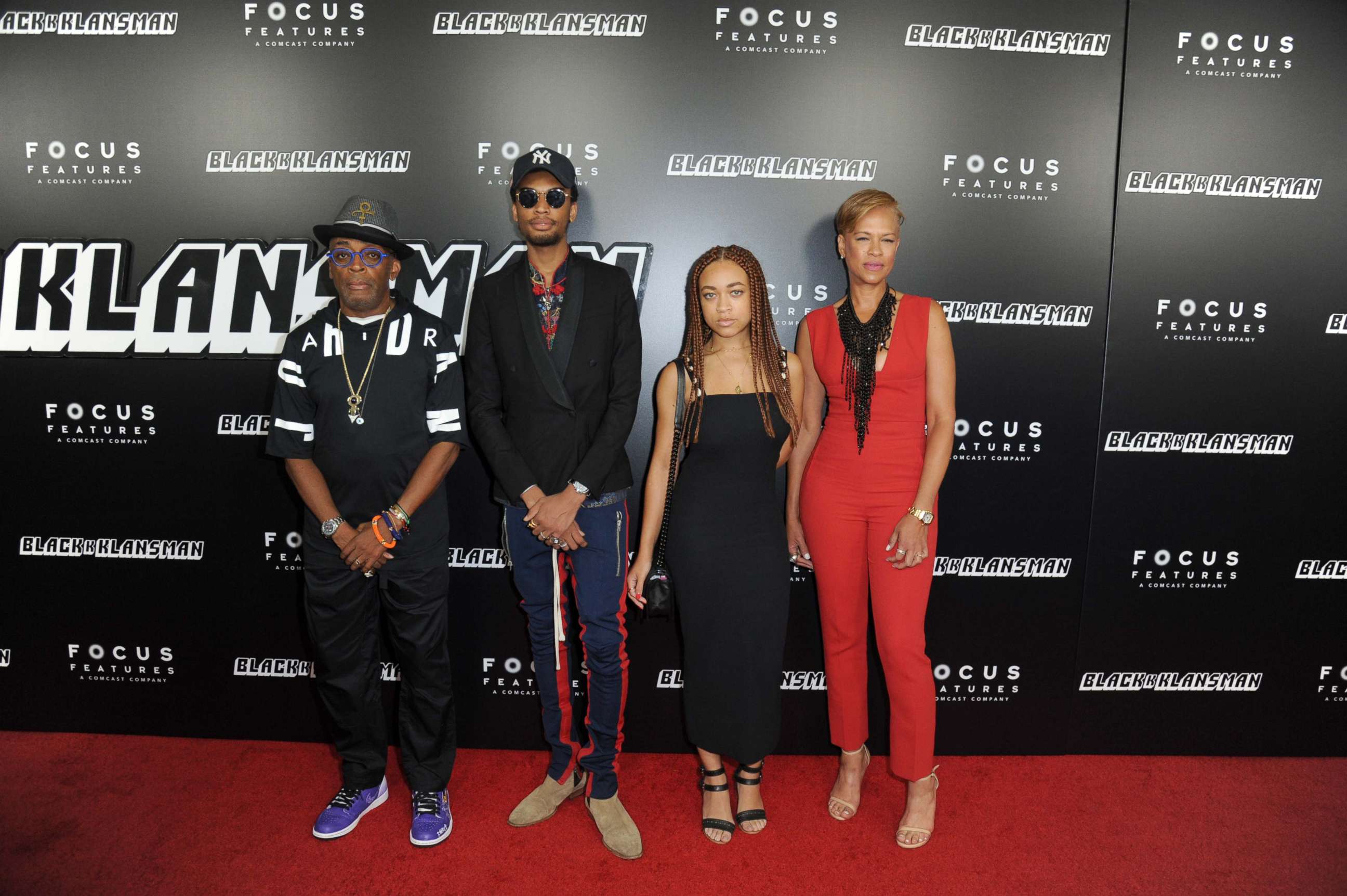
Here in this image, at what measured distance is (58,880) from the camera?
2.33m

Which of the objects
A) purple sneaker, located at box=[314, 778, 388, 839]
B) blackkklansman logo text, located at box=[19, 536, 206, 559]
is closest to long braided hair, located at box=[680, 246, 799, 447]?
purple sneaker, located at box=[314, 778, 388, 839]

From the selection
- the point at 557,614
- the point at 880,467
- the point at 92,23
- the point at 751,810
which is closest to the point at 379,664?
the point at 557,614

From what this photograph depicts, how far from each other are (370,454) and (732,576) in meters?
1.20

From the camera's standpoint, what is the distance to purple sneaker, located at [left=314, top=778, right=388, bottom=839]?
2.52 m

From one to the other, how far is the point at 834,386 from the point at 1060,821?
1.75 metres

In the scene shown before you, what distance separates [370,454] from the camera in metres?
2.35

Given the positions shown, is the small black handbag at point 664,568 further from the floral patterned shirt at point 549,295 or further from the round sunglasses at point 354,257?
the round sunglasses at point 354,257

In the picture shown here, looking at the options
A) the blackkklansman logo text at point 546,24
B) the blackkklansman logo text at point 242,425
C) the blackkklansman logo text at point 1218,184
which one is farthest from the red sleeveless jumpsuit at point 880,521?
the blackkklansman logo text at point 242,425

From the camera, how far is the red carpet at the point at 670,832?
2.35 metres

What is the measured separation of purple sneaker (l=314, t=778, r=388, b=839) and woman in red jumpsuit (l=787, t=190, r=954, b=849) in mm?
1665

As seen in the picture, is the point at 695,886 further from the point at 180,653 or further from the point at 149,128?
the point at 149,128

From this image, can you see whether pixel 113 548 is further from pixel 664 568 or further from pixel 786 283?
pixel 786 283

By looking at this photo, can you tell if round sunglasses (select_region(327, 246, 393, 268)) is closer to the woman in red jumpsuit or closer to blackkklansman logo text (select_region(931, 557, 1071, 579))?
the woman in red jumpsuit

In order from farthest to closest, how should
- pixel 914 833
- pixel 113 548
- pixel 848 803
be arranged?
pixel 113 548 < pixel 848 803 < pixel 914 833
